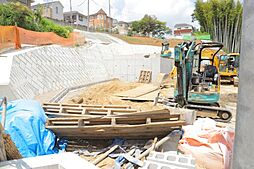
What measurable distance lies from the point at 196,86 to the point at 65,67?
6.29 metres

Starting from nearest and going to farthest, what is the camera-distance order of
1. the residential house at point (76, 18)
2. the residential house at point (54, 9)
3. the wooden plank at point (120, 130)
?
the wooden plank at point (120, 130)
the residential house at point (54, 9)
the residential house at point (76, 18)

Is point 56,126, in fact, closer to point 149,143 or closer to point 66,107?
point 66,107

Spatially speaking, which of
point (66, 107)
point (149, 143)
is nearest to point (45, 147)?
point (66, 107)

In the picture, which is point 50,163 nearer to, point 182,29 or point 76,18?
point 76,18

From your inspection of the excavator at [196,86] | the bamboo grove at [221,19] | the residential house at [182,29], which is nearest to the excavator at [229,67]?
the excavator at [196,86]

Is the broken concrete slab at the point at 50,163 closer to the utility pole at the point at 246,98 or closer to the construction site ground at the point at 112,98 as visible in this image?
the utility pole at the point at 246,98

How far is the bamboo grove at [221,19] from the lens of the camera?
26.6 m

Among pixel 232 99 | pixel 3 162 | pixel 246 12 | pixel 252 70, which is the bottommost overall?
pixel 232 99

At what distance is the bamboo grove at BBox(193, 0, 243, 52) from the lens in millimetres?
26609

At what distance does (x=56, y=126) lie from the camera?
4.25m

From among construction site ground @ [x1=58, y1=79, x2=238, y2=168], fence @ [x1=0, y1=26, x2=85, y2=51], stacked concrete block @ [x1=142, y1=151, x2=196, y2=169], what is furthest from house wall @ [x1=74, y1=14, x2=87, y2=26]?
stacked concrete block @ [x1=142, y1=151, x2=196, y2=169]

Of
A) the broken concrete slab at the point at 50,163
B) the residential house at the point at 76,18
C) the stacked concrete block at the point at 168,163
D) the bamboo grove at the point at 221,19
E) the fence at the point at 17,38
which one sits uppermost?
the residential house at the point at 76,18

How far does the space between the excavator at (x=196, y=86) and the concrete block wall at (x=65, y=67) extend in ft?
14.5

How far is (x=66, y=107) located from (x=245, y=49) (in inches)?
194
